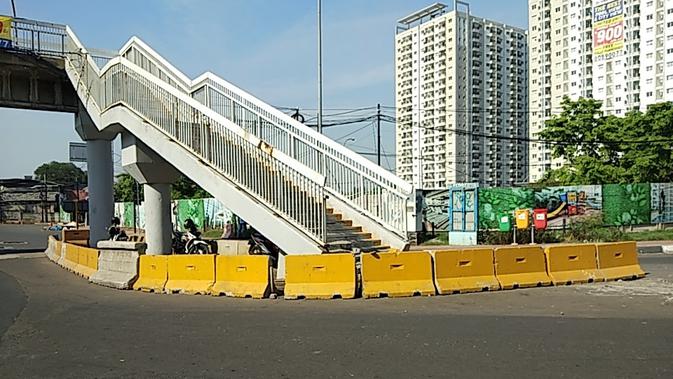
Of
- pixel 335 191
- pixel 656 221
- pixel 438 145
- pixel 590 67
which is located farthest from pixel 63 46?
pixel 590 67

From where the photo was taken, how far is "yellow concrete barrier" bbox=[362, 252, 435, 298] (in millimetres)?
11109

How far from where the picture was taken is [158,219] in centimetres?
1788

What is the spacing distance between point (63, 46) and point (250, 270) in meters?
16.3

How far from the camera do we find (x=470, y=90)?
109 metres

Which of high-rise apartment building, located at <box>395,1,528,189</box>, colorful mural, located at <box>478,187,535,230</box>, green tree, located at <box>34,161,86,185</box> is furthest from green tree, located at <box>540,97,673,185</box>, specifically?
green tree, located at <box>34,161,86,185</box>

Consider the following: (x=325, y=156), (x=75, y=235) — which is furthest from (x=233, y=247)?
(x=75, y=235)

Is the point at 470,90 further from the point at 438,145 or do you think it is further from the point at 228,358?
the point at 228,358

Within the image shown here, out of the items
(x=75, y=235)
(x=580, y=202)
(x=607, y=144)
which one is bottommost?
(x=75, y=235)

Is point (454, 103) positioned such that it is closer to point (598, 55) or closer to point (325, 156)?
point (598, 55)

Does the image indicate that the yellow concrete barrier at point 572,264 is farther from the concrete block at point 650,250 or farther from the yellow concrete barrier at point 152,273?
the concrete block at point 650,250

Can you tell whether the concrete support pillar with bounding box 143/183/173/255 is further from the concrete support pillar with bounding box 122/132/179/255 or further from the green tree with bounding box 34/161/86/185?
the green tree with bounding box 34/161/86/185

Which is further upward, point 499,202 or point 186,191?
point 186,191

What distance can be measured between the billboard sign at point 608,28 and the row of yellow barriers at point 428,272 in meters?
101

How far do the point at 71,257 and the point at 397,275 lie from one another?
446 inches
